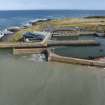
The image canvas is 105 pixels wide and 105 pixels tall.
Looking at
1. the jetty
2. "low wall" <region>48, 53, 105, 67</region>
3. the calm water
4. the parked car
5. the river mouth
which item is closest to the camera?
the calm water

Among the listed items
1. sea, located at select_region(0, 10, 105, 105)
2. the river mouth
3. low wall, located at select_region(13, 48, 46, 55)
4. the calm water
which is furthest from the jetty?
the calm water

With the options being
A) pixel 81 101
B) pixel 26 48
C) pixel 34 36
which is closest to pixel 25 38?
pixel 34 36

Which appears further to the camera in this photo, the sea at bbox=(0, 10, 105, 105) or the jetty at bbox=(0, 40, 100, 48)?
the jetty at bbox=(0, 40, 100, 48)

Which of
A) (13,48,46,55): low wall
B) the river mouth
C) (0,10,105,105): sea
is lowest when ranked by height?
the river mouth

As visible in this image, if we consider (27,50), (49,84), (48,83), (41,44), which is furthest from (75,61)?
(41,44)

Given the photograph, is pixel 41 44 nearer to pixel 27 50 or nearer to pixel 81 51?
pixel 27 50

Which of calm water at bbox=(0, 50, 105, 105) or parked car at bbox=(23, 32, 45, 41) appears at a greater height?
calm water at bbox=(0, 50, 105, 105)

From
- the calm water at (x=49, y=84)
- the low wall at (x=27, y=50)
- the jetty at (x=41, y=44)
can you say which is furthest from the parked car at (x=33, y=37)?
the calm water at (x=49, y=84)

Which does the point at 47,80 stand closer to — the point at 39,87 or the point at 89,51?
the point at 39,87

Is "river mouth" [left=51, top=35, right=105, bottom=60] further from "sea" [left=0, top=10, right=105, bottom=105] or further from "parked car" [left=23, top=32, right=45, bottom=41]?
"parked car" [left=23, top=32, right=45, bottom=41]

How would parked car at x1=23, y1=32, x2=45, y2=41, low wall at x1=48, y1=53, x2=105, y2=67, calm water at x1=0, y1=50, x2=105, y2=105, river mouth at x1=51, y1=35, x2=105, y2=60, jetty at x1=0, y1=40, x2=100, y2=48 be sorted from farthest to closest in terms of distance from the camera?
parked car at x1=23, y1=32, x2=45, y2=41, jetty at x1=0, y1=40, x2=100, y2=48, river mouth at x1=51, y1=35, x2=105, y2=60, low wall at x1=48, y1=53, x2=105, y2=67, calm water at x1=0, y1=50, x2=105, y2=105

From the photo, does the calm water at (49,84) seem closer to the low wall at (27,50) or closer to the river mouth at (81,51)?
the low wall at (27,50)
